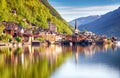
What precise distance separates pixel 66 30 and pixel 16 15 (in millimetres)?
43549

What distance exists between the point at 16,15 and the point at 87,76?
91.9m

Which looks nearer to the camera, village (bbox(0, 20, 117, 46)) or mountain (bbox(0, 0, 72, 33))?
village (bbox(0, 20, 117, 46))

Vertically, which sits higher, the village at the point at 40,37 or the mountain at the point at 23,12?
the mountain at the point at 23,12

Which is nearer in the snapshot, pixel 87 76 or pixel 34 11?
pixel 87 76

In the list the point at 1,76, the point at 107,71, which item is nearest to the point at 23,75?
the point at 1,76

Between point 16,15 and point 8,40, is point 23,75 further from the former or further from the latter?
point 16,15

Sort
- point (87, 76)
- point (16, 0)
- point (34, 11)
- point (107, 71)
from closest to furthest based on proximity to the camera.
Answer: point (87, 76) < point (107, 71) < point (16, 0) < point (34, 11)

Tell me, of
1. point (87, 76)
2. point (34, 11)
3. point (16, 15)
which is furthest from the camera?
point (34, 11)

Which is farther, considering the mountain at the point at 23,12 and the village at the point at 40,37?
the mountain at the point at 23,12

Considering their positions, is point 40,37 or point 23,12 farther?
point 23,12

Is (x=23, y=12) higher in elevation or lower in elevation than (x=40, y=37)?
higher

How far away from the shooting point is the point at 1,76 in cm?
2923

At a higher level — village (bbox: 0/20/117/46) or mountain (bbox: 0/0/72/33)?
mountain (bbox: 0/0/72/33)

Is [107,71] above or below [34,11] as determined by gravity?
below
